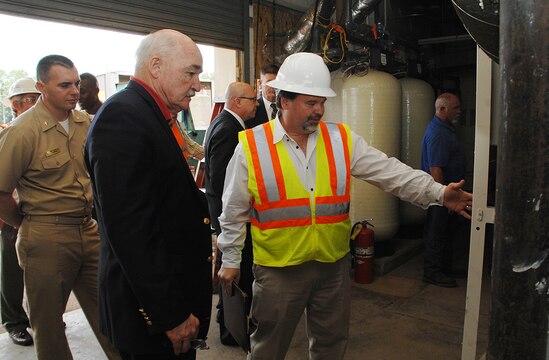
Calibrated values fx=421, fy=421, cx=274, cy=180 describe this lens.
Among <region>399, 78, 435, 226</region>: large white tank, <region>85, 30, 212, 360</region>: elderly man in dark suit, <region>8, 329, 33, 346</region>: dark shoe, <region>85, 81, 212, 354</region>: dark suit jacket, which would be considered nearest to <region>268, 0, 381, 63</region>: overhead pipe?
<region>399, 78, 435, 226</region>: large white tank

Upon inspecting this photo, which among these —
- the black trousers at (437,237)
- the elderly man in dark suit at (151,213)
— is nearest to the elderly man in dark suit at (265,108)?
the black trousers at (437,237)

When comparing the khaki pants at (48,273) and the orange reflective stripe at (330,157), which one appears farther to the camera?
the khaki pants at (48,273)

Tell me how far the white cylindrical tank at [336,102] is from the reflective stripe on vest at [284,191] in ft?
10.0

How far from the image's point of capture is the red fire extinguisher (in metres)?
4.26

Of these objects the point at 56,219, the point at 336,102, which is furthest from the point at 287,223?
the point at 336,102

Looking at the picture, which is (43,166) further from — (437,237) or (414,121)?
(414,121)

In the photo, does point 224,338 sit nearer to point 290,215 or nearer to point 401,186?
point 290,215

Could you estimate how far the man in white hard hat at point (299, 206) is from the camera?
6.47 feet

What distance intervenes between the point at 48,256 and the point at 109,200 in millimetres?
1241

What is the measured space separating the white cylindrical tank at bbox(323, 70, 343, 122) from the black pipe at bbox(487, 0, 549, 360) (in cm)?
431

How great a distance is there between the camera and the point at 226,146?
9.37 feet

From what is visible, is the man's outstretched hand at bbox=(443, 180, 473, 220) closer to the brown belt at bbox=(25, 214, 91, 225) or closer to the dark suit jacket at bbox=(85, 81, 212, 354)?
the dark suit jacket at bbox=(85, 81, 212, 354)

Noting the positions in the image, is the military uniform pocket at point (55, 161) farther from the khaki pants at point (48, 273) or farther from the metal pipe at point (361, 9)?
the metal pipe at point (361, 9)

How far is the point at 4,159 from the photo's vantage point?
214cm
